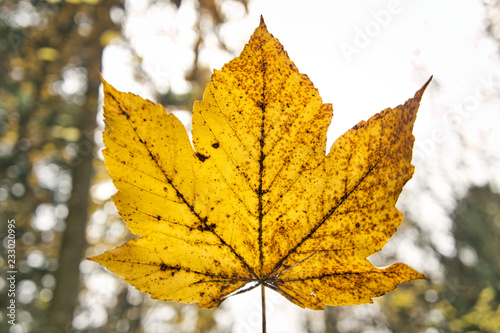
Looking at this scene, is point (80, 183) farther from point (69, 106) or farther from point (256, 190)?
point (256, 190)

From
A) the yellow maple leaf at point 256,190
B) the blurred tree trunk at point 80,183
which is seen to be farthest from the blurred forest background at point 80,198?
the yellow maple leaf at point 256,190

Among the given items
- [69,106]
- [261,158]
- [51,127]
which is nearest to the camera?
[261,158]

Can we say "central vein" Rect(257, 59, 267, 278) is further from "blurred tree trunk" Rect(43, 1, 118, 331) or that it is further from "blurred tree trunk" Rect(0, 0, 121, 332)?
"blurred tree trunk" Rect(43, 1, 118, 331)

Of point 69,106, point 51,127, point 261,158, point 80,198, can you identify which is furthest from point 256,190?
point 69,106

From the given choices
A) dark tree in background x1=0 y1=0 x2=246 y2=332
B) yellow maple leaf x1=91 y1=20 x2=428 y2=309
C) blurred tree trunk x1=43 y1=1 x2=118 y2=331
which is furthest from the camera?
dark tree in background x1=0 y1=0 x2=246 y2=332

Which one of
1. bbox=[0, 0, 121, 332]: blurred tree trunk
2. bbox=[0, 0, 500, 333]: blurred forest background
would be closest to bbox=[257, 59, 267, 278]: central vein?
bbox=[0, 0, 121, 332]: blurred tree trunk

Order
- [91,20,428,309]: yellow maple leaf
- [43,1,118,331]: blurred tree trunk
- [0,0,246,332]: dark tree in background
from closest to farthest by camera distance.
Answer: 1. [91,20,428,309]: yellow maple leaf
2. [43,1,118,331]: blurred tree trunk
3. [0,0,246,332]: dark tree in background

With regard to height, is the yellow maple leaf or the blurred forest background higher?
the blurred forest background

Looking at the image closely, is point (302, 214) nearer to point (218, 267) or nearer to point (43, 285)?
point (218, 267)
